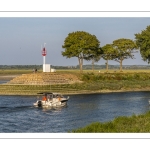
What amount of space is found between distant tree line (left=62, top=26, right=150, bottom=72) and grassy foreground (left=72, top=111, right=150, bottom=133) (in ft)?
150

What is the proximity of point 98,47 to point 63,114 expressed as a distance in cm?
4100

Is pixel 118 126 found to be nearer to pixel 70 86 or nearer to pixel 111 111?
pixel 111 111

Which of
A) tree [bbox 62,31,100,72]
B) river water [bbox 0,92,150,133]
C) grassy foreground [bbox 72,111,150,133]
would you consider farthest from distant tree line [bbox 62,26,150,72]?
grassy foreground [bbox 72,111,150,133]

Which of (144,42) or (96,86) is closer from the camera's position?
(96,86)

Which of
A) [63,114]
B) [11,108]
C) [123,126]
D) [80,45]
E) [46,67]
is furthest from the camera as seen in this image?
[80,45]

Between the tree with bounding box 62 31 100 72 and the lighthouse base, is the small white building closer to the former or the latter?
the lighthouse base

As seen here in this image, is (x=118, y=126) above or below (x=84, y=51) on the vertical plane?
below

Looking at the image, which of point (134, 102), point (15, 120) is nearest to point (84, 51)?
point (134, 102)

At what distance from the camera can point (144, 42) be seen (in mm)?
73250

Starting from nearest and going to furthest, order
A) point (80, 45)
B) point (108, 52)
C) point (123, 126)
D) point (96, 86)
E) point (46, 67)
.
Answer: point (123, 126) → point (96, 86) → point (46, 67) → point (80, 45) → point (108, 52)

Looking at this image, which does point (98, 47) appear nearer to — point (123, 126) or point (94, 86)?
point (94, 86)

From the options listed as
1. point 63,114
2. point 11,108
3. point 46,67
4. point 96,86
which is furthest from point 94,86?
point 63,114

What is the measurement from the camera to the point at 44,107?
3850 cm
